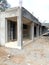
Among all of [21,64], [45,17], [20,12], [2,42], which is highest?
[45,17]

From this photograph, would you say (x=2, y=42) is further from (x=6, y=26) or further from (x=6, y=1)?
(x=6, y=1)

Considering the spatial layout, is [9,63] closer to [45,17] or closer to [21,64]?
[21,64]

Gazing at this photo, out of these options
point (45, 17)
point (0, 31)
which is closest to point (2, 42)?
point (0, 31)

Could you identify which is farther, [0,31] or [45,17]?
[45,17]

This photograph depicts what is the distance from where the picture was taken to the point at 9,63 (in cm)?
597

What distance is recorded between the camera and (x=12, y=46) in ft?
32.1

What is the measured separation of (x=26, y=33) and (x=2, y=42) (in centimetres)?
698

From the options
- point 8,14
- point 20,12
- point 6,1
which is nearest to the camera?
point 20,12

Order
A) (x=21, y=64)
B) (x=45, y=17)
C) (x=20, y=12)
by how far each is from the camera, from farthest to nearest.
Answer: (x=45, y=17)
(x=20, y=12)
(x=21, y=64)

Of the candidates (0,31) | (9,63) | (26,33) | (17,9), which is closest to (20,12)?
(17,9)

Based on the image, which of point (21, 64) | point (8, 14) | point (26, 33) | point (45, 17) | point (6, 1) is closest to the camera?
point (21, 64)

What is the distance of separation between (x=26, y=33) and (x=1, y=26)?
6.96m

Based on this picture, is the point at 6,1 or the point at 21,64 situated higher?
the point at 6,1

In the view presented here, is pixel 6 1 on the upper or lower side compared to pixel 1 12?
upper
